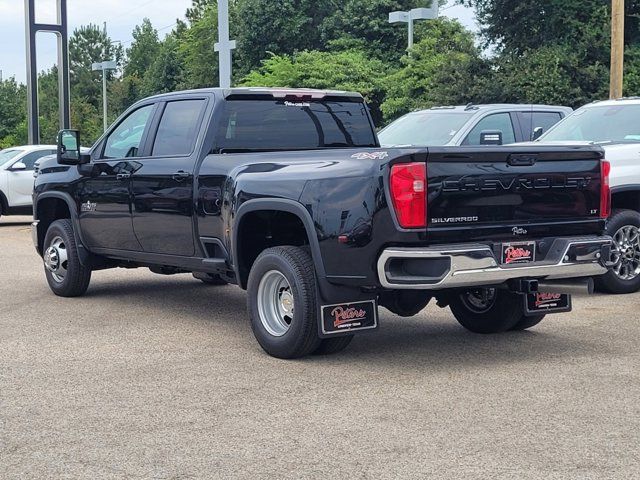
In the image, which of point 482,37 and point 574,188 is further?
point 482,37

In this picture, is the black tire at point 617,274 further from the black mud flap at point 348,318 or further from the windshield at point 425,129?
the black mud flap at point 348,318

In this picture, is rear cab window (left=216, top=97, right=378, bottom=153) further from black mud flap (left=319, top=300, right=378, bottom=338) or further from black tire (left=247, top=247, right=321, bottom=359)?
black mud flap (left=319, top=300, right=378, bottom=338)

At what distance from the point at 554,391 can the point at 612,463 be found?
1.51 metres

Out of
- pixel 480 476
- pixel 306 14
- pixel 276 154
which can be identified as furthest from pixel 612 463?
pixel 306 14

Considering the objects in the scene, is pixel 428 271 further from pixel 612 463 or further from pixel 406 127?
pixel 406 127

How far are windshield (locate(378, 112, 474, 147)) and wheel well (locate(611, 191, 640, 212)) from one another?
2.99 m

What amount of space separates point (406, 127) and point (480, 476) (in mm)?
9794

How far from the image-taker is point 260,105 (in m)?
9.20

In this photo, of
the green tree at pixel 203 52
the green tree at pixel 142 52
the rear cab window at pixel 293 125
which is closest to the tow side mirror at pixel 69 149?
the rear cab window at pixel 293 125

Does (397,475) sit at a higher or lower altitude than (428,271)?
lower

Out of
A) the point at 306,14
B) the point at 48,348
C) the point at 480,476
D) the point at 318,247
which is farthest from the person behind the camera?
the point at 306,14

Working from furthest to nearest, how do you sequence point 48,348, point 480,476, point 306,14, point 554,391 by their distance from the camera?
point 306,14, point 48,348, point 554,391, point 480,476

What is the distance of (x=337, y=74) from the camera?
47.2 metres

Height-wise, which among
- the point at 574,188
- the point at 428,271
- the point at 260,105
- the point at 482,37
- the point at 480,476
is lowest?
the point at 480,476
